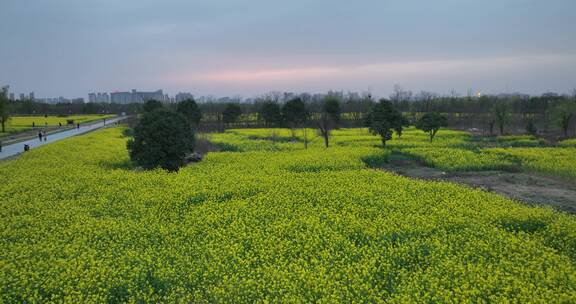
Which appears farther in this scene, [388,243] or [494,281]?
[388,243]

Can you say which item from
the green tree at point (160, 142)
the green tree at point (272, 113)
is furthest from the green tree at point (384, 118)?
the green tree at point (272, 113)

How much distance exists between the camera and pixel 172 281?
9.43 m

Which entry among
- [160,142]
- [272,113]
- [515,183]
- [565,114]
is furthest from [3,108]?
[565,114]

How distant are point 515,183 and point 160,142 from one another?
18751 mm

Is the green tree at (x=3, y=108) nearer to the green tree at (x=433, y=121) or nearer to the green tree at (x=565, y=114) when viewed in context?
the green tree at (x=433, y=121)

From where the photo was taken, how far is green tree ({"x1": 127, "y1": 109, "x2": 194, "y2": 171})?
23094 mm

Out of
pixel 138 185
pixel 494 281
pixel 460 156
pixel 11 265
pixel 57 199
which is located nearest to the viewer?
pixel 494 281

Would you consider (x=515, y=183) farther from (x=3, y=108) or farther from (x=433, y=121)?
(x=3, y=108)

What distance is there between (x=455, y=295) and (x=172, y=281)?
6.03 m

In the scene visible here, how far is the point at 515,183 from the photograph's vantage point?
70.6 ft

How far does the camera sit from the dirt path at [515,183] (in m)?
17.9

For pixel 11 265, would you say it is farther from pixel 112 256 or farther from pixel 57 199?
pixel 57 199

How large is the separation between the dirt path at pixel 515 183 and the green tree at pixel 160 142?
42.9 ft

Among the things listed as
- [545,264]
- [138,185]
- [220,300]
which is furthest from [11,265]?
[545,264]
